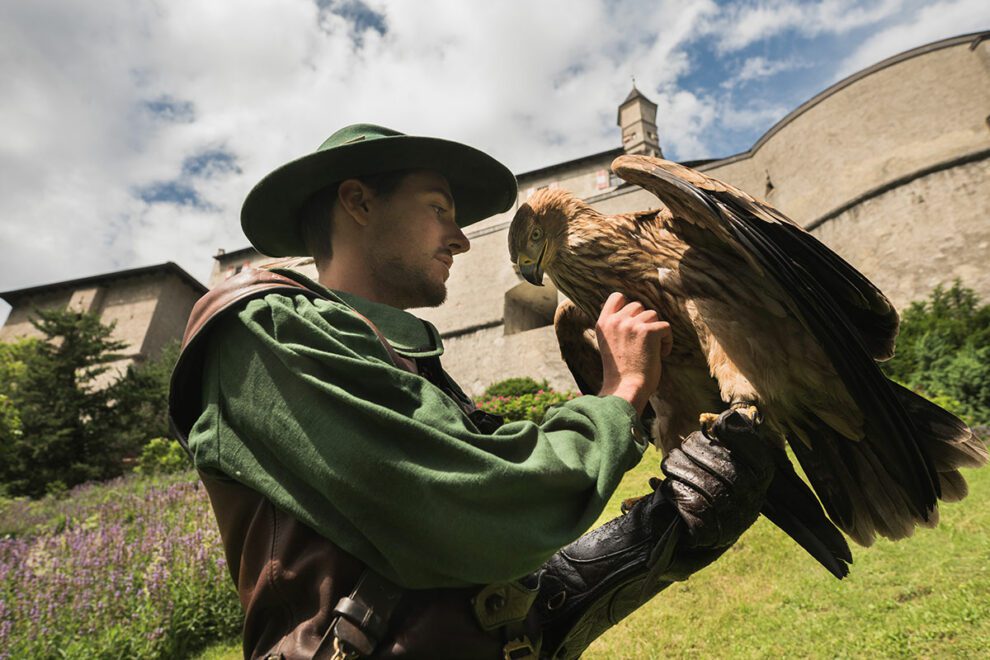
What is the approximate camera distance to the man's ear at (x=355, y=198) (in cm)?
185

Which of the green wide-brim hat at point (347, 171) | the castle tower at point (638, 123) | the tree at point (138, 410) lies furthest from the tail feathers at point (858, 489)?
the castle tower at point (638, 123)

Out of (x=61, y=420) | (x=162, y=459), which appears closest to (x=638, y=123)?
(x=162, y=459)

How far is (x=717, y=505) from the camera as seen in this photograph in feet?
5.19

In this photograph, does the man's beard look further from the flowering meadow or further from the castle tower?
the castle tower

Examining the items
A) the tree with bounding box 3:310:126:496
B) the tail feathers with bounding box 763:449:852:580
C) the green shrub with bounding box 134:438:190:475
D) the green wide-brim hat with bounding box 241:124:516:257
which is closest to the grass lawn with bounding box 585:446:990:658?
the tail feathers with bounding box 763:449:852:580

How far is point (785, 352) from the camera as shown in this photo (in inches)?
82.1

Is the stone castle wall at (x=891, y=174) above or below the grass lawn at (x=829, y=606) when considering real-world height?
above

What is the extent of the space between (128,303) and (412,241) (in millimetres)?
35849

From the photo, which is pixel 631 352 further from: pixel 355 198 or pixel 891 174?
pixel 891 174

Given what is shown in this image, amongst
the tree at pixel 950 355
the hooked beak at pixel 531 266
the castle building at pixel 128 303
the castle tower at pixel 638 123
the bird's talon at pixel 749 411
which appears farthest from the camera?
the castle building at pixel 128 303

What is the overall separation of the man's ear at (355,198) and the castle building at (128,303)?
108 ft

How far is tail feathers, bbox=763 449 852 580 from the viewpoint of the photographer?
203 cm

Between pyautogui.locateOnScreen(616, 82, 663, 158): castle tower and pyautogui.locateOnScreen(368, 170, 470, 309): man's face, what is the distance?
2935 cm

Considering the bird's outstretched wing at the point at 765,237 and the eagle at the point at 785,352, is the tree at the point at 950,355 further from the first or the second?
the bird's outstretched wing at the point at 765,237
